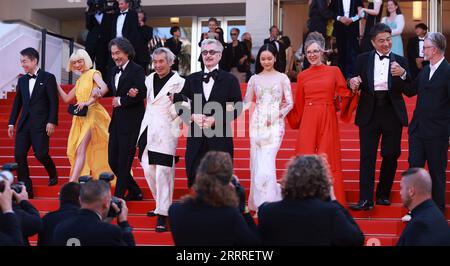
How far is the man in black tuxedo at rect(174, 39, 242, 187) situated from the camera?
8375 millimetres

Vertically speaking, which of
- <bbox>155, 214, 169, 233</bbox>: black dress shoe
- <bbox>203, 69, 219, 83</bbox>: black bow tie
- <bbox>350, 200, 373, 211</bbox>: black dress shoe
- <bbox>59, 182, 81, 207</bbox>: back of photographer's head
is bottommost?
<bbox>155, 214, 169, 233</bbox>: black dress shoe

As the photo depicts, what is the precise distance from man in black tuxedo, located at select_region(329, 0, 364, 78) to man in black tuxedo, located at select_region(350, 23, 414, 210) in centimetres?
451

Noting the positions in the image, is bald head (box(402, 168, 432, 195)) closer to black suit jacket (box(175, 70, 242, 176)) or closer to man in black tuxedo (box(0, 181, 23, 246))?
man in black tuxedo (box(0, 181, 23, 246))

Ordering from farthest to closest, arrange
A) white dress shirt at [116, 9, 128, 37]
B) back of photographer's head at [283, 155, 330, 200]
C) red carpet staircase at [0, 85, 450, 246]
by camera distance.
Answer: white dress shirt at [116, 9, 128, 37]
red carpet staircase at [0, 85, 450, 246]
back of photographer's head at [283, 155, 330, 200]

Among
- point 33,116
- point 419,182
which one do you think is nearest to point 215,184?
point 419,182

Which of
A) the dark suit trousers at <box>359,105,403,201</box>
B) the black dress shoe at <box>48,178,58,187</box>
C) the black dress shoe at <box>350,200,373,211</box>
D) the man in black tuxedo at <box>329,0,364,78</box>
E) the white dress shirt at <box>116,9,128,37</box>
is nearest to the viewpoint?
the black dress shoe at <box>350,200,373,211</box>

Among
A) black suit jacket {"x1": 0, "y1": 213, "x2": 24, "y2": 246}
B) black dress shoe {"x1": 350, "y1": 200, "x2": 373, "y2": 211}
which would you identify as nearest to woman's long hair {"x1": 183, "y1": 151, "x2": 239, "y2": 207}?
black suit jacket {"x1": 0, "y1": 213, "x2": 24, "y2": 246}

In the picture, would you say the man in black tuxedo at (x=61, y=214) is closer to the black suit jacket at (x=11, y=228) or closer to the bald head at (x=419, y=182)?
the black suit jacket at (x=11, y=228)

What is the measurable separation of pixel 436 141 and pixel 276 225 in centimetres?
389

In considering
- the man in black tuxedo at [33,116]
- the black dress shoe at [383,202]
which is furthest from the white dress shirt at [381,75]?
the man in black tuxedo at [33,116]

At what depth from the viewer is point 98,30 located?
14.6m

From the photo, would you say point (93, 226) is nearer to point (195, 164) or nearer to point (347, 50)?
point (195, 164)

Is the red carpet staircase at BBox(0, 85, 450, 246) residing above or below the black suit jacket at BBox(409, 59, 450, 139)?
below
